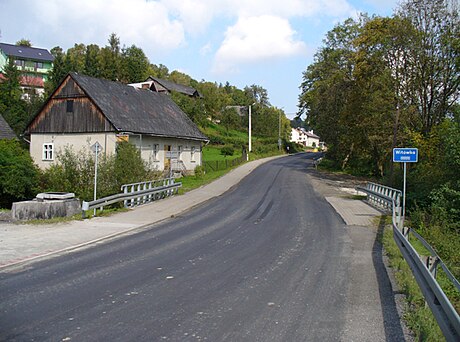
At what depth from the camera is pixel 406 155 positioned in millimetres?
18047

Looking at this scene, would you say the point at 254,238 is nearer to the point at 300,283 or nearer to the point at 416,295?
the point at 300,283

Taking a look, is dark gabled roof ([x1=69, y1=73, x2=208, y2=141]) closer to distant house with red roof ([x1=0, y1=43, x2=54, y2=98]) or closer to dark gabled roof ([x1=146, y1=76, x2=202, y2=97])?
dark gabled roof ([x1=146, y1=76, x2=202, y2=97])

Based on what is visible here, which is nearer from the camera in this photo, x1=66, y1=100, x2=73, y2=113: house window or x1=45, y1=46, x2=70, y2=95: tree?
x1=66, y1=100, x2=73, y2=113: house window

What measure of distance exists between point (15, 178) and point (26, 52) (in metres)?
82.3

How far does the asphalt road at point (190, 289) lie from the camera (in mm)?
5902

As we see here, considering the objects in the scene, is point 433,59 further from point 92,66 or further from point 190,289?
point 92,66

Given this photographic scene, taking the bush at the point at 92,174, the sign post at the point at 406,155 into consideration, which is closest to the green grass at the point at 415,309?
the sign post at the point at 406,155

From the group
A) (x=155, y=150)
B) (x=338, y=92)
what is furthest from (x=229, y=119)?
(x=155, y=150)

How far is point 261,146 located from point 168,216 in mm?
63044

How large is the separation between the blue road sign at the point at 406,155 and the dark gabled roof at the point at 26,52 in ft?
305

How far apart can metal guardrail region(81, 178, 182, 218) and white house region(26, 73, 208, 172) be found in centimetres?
878

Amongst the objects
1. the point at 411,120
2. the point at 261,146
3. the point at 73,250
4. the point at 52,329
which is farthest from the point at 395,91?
the point at 261,146

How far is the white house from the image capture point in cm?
3472

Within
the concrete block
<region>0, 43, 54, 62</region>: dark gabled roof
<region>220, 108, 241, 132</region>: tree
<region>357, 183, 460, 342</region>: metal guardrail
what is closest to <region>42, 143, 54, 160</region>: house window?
the concrete block
